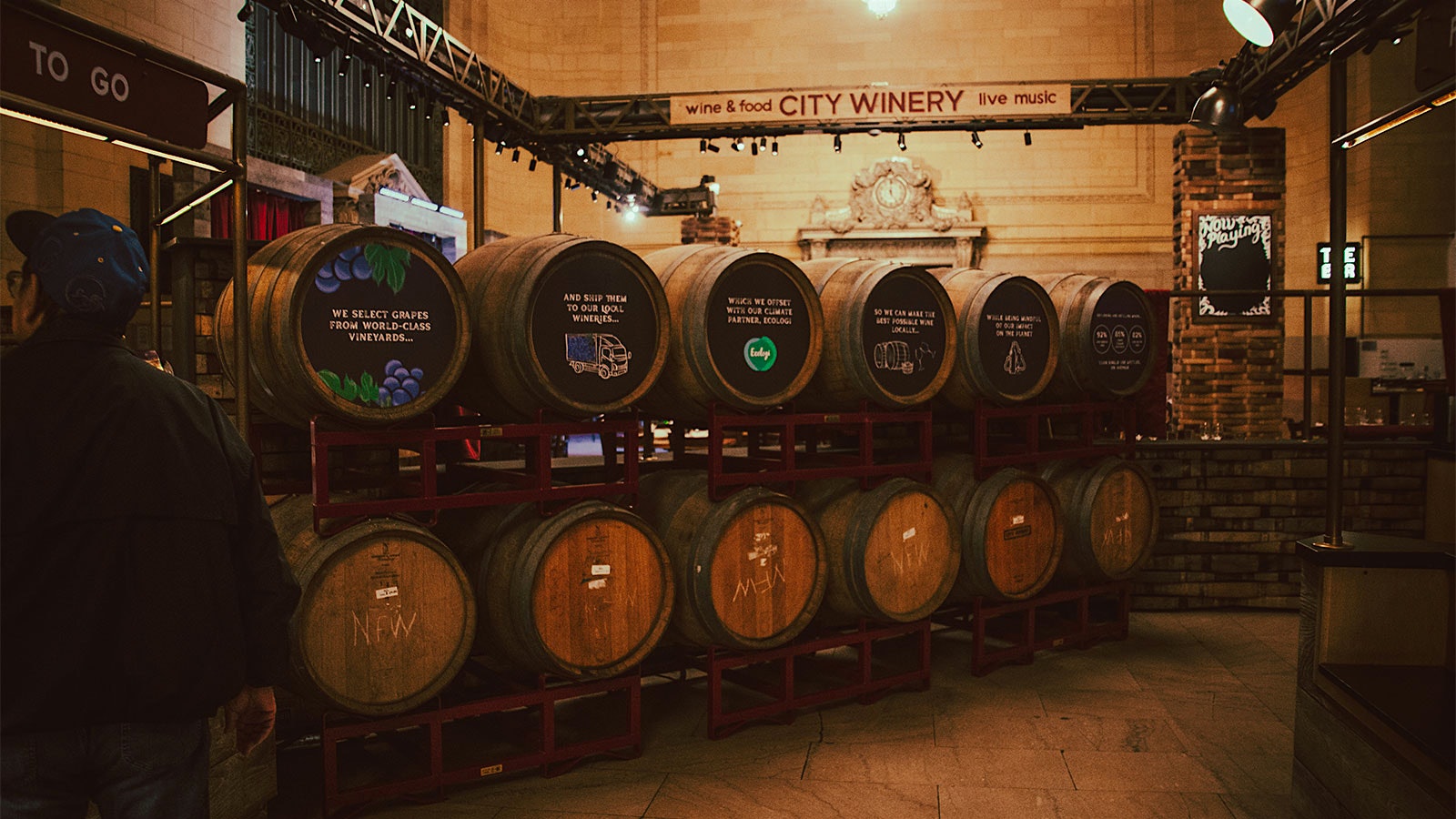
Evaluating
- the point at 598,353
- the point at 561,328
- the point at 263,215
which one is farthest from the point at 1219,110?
the point at 263,215

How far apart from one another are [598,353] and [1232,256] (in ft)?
25.9

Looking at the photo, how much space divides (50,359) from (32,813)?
0.86 metres

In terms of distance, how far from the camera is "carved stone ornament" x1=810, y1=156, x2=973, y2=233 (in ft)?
54.0

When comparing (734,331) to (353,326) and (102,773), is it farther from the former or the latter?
(102,773)

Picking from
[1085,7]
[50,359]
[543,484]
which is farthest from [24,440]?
[1085,7]

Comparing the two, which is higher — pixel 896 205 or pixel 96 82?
pixel 896 205

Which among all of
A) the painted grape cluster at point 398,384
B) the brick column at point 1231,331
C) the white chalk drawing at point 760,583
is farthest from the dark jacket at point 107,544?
the brick column at point 1231,331

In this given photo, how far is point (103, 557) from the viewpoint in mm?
1910

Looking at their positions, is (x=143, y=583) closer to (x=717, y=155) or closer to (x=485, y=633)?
(x=485, y=633)

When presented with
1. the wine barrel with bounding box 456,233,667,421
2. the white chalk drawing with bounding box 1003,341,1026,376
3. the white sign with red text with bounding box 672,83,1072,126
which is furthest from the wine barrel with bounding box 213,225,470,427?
the white sign with red text with bounding box 672,83,1072,126

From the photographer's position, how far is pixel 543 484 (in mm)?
4105

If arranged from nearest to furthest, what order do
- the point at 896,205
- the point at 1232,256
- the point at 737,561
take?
the point at 737,561 → the point at 1232,256 → the point at 896,205

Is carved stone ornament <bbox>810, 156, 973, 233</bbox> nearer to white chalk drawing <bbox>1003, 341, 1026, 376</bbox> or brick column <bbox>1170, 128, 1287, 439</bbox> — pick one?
brick column <bbox>1170, 128, 1287, 439</bbox>

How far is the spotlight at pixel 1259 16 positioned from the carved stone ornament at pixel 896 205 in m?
9.79
